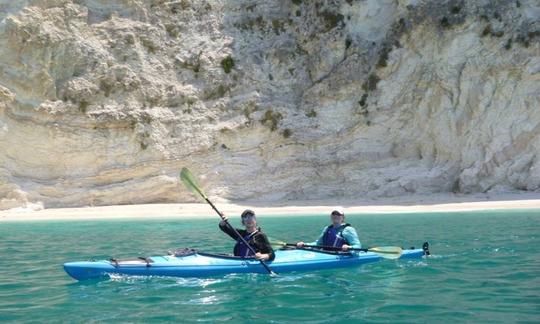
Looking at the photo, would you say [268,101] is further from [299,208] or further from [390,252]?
[390,252]

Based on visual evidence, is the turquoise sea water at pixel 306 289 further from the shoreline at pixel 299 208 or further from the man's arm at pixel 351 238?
the shoreline at pixel 299 208

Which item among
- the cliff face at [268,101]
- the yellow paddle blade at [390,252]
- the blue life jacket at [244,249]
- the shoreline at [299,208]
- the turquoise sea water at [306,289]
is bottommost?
the turquoise sea water at [306,289]

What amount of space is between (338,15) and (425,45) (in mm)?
4895

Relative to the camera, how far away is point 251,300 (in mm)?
7188

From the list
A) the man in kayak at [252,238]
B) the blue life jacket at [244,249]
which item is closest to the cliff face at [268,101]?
the blue life jacket at [244,249]

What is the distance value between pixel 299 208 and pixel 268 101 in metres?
7.23

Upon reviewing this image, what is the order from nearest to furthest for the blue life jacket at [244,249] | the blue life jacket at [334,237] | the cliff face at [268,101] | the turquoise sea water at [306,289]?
the turquoise sea water at [306,289], the blue life jacket at [244,249], the blue life jacket at [334,237], the cliff face at [268,101]

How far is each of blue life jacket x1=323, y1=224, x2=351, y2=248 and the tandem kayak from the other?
1.00 feet

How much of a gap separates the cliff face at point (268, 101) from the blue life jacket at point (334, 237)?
54.4 feet

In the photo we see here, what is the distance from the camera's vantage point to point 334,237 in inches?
394

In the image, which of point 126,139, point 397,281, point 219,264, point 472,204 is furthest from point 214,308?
point 126,139

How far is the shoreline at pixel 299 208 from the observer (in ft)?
72.0

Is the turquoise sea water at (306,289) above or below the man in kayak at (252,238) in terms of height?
below

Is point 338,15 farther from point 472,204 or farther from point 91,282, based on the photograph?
point 91,282
